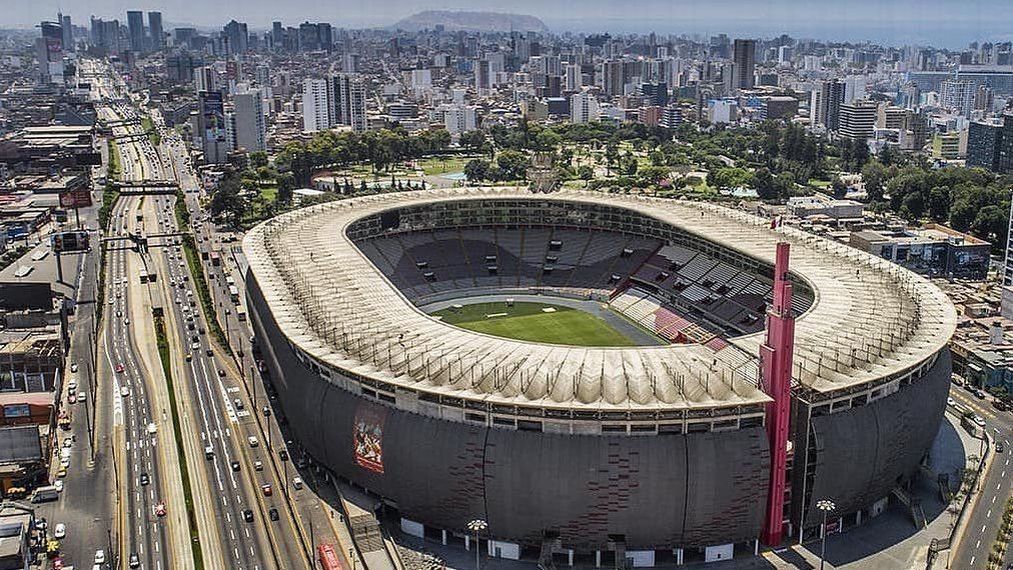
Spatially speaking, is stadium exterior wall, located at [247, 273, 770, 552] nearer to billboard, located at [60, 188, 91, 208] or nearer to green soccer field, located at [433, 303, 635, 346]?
green soccer field, located at [433, 303, 635, 346]

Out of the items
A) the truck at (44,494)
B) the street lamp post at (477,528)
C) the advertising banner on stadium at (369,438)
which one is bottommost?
the truck at (44,494)

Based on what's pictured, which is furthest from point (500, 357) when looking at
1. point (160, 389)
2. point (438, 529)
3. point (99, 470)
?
point (160, 389)

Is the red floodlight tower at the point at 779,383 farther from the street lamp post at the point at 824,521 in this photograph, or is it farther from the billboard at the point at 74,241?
the billboard at the point at 74,241

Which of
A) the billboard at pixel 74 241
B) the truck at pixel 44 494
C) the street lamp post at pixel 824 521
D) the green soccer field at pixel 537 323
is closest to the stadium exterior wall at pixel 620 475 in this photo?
the street lamp post at pixel 824 521

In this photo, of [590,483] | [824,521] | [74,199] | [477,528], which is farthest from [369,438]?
[74,199]

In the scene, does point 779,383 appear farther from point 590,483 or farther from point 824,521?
point 590,483
